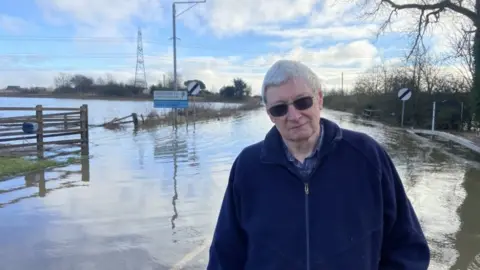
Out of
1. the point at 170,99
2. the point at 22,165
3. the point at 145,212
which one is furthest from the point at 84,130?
the point at 170,99

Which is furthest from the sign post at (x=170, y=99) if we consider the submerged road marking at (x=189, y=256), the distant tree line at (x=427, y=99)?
the submerged road marking at (x=189, y=256)

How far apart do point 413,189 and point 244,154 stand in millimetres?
7452

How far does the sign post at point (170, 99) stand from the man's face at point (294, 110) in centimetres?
2871

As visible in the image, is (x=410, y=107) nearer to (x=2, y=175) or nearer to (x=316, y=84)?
(x=2, y=175)

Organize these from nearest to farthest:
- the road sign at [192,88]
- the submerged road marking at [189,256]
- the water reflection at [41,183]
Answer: the submerged road marking at [189,256] → the water reflection at [41,183] → the road sign at [192,88]

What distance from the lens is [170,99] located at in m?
30.7

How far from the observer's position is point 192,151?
15.1m

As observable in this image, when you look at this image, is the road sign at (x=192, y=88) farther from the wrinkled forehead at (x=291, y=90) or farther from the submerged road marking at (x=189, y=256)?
the wrinkled forehead at (x=291, y=90)

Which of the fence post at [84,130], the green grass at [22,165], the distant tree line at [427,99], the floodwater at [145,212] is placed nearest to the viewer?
the floodwater at [145,212]

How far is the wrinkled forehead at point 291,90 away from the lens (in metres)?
2.11

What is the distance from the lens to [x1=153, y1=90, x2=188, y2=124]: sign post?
100 feet

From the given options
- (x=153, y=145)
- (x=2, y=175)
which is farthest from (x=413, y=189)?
(x=153, y=145)

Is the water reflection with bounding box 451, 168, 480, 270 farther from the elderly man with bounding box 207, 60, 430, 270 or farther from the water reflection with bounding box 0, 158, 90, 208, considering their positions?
the water reflection with bounding box 0, 158, 90, 208

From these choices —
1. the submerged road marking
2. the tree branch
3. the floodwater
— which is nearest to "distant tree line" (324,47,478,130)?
the tree branch
